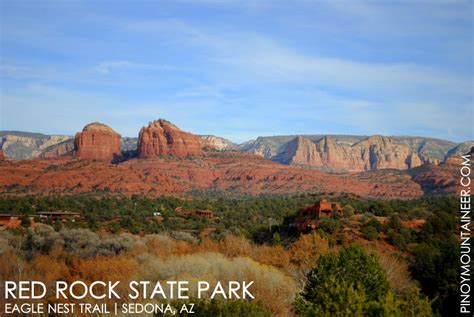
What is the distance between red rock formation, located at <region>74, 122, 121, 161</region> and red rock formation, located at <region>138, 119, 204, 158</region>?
32.7ft

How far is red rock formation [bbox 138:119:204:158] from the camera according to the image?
146 meters

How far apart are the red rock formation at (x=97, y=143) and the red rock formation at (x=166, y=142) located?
392 inches

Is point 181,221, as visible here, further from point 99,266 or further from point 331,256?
point 331,256

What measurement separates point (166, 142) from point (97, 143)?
60.6 ft

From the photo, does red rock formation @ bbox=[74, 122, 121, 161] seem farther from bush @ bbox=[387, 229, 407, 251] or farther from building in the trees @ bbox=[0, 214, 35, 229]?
bush @ bbox=[387, 229, 407, 251]

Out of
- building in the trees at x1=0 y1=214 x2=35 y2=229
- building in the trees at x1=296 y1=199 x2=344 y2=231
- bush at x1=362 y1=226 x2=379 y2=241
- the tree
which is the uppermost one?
the tree

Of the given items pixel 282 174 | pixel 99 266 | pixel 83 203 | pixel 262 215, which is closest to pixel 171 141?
pixel 282 174

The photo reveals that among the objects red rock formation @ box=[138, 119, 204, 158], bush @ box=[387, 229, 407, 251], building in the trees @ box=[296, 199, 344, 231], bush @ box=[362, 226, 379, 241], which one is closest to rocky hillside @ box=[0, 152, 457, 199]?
red rock formation @ box=[138, 119, 204, 158]

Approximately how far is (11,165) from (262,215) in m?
63.9

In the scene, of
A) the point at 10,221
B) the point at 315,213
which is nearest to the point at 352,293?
the point at 315,213

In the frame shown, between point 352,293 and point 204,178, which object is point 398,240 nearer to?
point 352,293

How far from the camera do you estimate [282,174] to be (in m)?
136

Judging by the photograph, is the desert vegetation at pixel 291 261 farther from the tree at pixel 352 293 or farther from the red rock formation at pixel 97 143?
the red rock formation at pixel 97 143

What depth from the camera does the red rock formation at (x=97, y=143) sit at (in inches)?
5822
